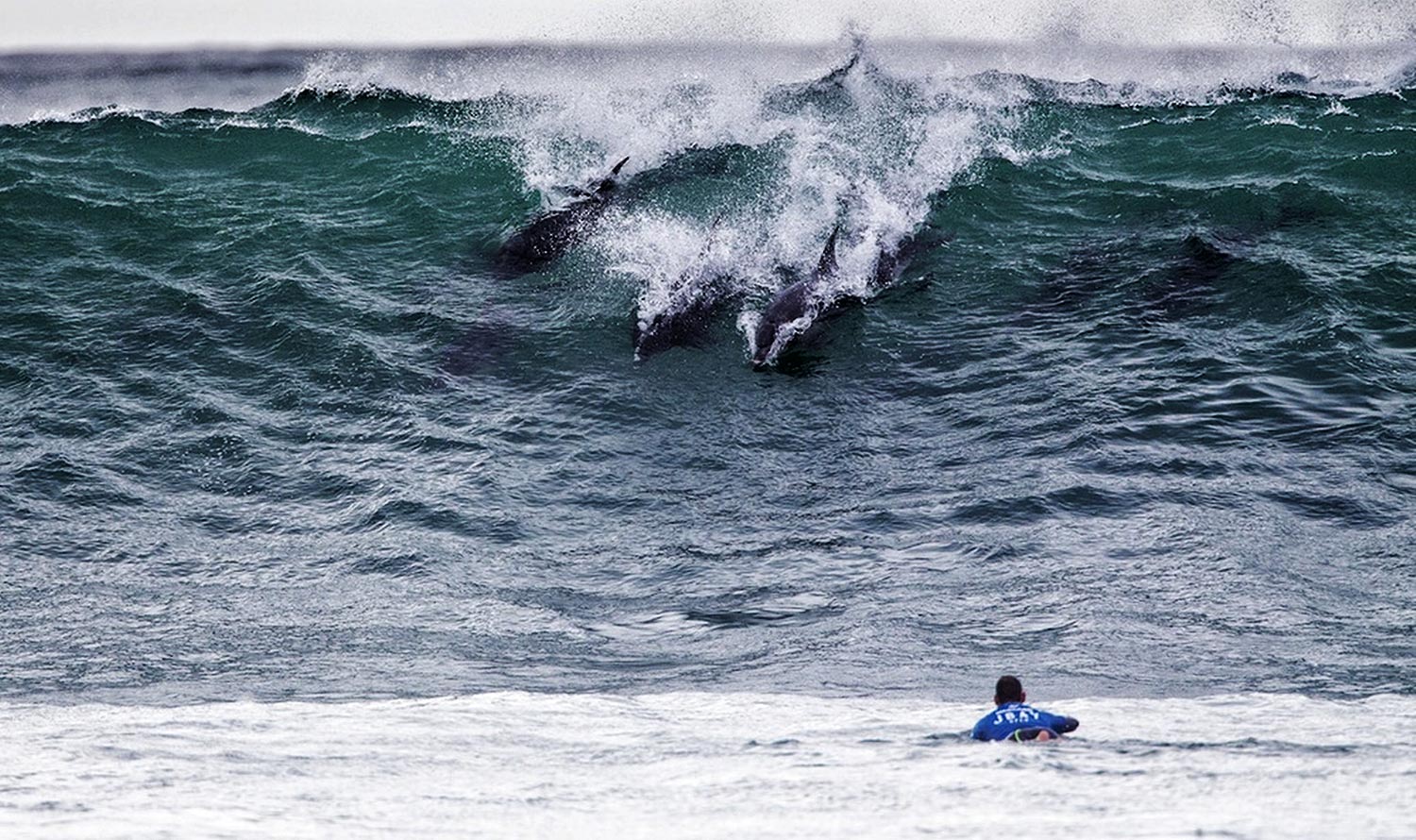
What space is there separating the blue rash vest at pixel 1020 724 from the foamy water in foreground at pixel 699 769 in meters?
0.09

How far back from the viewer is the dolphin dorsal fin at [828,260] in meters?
14.4

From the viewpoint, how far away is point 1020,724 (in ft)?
21.4

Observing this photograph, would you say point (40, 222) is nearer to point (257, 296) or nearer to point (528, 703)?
point (257, 296)

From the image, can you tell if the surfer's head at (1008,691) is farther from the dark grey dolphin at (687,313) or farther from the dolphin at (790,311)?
the dark grey dolphin at (687,313)

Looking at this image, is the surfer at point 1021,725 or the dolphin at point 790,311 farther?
the dolphin at point 790,311

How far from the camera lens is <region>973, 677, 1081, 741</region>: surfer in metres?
6.52

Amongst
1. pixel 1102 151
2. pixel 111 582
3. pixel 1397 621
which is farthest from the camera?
pixel 1102 151

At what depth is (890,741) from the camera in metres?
6.72

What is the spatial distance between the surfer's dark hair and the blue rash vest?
10cm

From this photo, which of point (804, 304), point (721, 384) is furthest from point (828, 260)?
point (721, 384)

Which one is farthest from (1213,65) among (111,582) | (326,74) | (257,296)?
(111,582)

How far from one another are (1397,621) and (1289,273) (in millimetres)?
6243

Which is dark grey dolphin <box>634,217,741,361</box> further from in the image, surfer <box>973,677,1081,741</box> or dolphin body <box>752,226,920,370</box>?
surfer <box>973,677,1081,741</box>

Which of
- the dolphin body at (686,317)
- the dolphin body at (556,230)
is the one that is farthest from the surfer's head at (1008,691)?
the dolphin body at (556,230)
